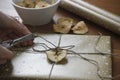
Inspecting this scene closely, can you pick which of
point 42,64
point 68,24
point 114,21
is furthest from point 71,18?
point 42,64

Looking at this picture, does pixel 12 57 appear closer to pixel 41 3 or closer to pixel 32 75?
pixel 32 75

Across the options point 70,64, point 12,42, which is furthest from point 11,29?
point 70,64

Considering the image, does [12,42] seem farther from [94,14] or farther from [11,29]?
[94,14]

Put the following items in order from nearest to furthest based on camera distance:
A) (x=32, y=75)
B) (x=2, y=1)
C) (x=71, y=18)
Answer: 1. (x=32, y=75)
2. (x=71, y=18)
3. (x=2, y=1)

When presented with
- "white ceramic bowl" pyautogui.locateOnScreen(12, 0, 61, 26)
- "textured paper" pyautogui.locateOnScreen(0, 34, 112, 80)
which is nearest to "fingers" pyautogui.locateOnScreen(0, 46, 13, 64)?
"textured paper" pyautogui.locateOnScreen(0, 34, 112, 80)

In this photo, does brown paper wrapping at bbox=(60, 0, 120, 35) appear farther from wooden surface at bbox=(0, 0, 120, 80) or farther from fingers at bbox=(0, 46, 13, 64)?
fingers at bbox=(0, 46, 13, 64)
